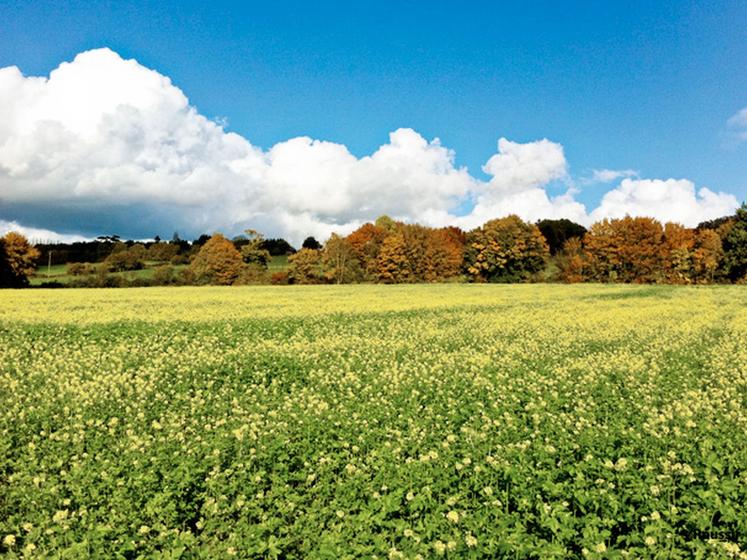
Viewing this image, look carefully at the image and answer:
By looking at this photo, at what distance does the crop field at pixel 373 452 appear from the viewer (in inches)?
230

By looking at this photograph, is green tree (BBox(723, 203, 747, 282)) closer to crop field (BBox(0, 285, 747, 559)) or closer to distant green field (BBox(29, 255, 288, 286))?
crop field (BBox(0, 285, 747, 559))

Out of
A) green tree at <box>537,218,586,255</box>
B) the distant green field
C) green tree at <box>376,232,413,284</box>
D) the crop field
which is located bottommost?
the crop field

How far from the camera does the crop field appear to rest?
5.84 meters

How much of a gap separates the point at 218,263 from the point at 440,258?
42.7 meters

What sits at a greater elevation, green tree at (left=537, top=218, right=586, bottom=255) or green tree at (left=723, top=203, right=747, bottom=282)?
green tree at (left=537, top=218, right=586, bottom=255)

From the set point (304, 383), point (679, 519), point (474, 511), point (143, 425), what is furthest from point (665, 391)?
point (143, 425)

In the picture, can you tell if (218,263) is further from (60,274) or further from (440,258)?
(440,258)

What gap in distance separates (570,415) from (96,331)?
19699 mm

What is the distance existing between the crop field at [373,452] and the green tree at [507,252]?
76.7 meters

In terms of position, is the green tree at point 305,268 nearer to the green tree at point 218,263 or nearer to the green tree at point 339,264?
the green tree at point 339,264

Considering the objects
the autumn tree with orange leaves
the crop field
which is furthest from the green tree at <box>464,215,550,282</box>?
the autumn tree with orange leaves

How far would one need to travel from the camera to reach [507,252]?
306 feet

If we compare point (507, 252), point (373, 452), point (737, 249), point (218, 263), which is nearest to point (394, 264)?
point (507, 252)

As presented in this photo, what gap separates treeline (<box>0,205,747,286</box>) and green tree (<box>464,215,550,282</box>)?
0.19 m
